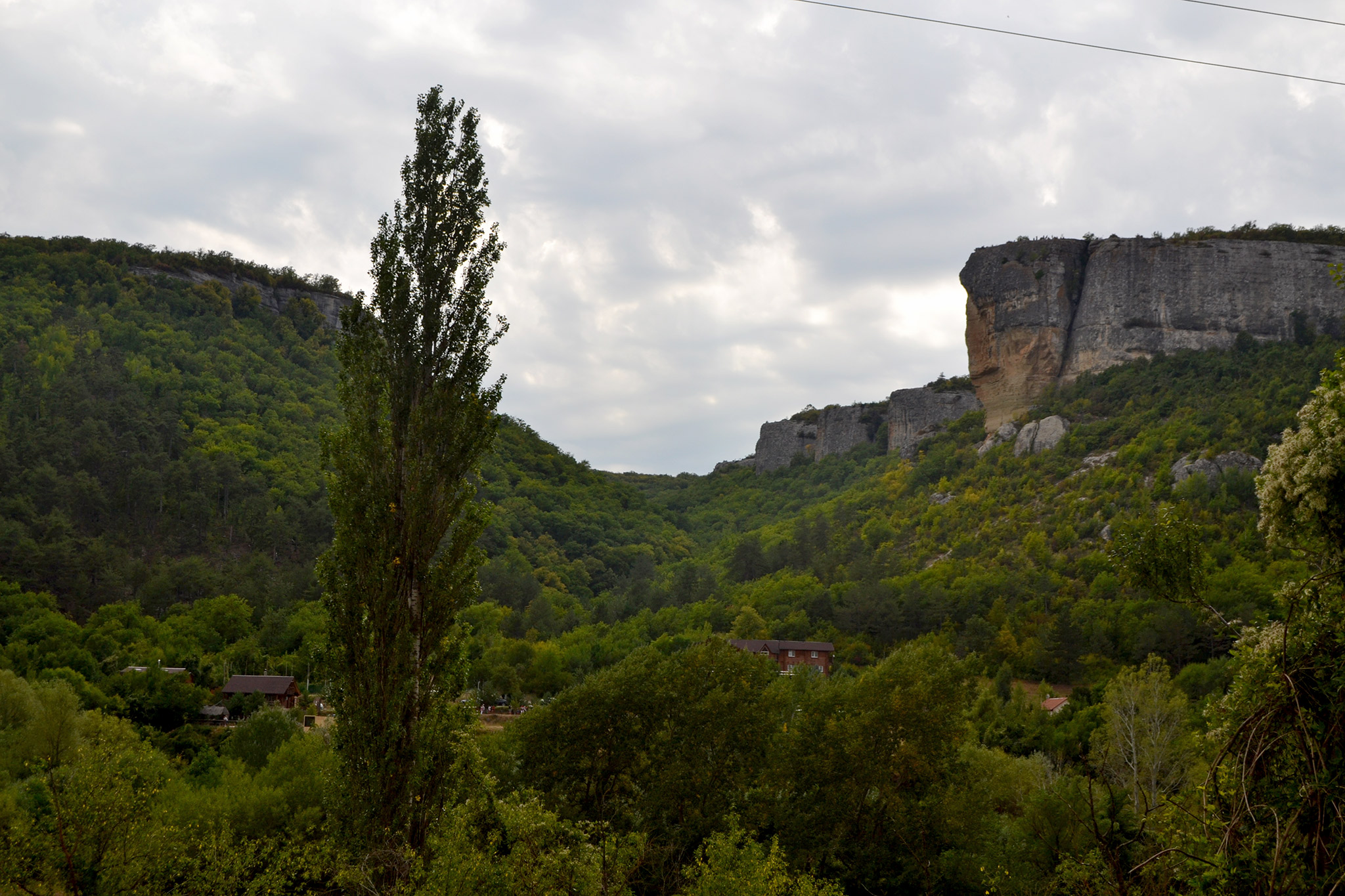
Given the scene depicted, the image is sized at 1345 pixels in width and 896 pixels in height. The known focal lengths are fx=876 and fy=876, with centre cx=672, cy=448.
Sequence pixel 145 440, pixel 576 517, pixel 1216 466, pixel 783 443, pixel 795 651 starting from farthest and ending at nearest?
pixel 783 443
pixel 576 517
pixel 145 440
pixel 1216 466
pixel 795 651

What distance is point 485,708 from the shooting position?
43.4 m

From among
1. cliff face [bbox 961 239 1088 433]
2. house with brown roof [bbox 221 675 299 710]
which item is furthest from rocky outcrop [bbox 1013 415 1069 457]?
house with brown roof [bbox 221 675 299 710]

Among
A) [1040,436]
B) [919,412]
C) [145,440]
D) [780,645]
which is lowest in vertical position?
[780,645]

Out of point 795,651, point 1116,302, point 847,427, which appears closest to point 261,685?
point 795,651

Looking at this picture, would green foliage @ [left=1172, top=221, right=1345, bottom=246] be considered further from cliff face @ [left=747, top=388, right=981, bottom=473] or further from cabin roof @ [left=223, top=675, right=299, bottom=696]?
cabin roof @ [left=223, top=675, right=299, bottom=696]

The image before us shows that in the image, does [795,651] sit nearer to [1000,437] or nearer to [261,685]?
[261,685]

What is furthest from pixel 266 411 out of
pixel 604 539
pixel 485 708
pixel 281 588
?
pixel 485 708

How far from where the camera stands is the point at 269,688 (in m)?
41.0

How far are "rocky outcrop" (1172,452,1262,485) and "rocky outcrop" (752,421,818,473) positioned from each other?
61.8m

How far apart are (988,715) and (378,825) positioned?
103 feet

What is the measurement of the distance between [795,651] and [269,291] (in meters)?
77.8

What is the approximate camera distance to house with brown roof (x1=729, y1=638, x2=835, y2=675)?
4966 cm

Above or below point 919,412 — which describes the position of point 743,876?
below

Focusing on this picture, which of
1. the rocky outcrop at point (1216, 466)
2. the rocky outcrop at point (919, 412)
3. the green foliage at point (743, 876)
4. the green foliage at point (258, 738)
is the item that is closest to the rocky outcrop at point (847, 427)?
the rocky outcrop at point (919, 412)
